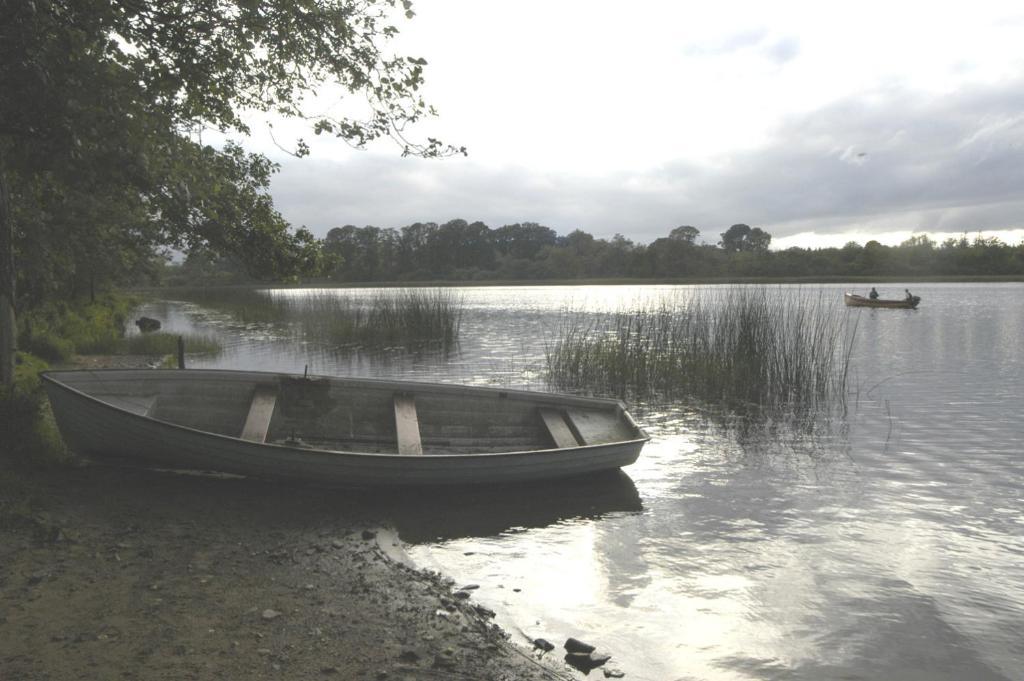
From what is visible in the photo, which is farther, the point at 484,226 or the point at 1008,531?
the point at 484,226

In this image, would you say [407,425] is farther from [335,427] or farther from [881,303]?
[881,303]

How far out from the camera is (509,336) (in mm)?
26516

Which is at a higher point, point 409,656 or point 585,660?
point 409,656

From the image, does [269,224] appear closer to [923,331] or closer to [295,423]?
[295,423]

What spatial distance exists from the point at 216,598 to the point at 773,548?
470cm

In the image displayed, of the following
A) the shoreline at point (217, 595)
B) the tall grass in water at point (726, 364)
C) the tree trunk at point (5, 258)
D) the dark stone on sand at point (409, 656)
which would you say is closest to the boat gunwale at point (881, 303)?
the tall grass in water at point (726, 364)

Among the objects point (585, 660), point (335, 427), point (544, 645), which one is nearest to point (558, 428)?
point (335, 427)

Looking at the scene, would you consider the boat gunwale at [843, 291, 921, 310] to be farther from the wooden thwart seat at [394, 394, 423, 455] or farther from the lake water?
the wooden thwart seat at [394, 394, 423, 455]

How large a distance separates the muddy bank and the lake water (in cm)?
55

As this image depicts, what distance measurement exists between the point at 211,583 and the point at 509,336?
2180 cm

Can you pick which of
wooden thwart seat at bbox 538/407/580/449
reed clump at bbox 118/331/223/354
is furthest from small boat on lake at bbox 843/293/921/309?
wooden thwart seat at bbox 538/407/580/449

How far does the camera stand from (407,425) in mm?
8266

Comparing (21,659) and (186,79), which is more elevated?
(186,79)

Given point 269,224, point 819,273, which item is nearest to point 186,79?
point 269,224
